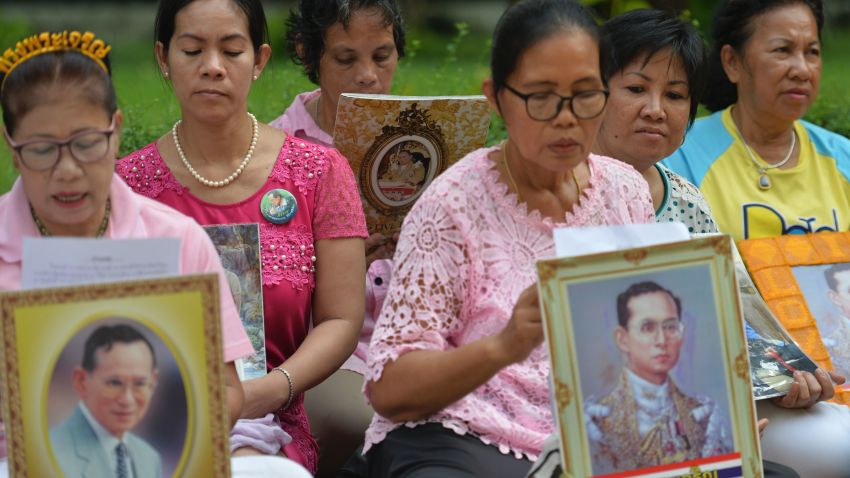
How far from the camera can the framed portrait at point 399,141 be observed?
364 cm

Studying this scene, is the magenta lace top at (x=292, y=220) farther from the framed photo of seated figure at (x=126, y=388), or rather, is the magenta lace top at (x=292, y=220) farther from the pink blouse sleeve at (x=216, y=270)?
the framed photo of seated figure at (x=126, y=388)

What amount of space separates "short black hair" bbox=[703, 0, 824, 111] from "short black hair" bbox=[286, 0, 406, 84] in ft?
3.86

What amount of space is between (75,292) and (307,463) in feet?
3.74

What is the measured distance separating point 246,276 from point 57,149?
767 mm

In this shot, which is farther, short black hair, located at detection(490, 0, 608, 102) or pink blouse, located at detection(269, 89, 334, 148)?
pink blouse, located at detection(269, 89, 334, 148)

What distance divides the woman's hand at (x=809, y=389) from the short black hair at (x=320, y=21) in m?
1.82

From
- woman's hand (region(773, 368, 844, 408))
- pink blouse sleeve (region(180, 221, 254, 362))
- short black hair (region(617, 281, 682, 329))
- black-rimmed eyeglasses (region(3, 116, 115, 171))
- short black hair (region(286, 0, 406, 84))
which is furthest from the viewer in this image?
short black hair (region(286, 0, 406, 84))

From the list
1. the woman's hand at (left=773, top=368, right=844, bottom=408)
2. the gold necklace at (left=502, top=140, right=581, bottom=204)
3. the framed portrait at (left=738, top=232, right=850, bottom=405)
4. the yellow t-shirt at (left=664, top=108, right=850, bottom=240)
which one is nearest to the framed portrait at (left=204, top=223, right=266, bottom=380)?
the gold necklace at (left=502, top=140, right=581, bottom=204)

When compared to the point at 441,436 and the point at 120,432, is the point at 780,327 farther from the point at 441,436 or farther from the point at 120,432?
the point at 120,432

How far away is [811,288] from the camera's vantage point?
3791 millimetres

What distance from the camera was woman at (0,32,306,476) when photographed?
259 cm

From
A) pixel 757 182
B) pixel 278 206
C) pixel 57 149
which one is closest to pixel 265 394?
pixel 278 206

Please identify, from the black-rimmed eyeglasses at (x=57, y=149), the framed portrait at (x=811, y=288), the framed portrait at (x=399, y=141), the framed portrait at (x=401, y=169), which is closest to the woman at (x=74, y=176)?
the black-rimmed eyeglasses at (x=57, y=149)

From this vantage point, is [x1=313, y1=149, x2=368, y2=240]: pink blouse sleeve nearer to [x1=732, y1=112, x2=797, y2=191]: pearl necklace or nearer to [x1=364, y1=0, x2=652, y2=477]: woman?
[x1=364, y1=0, x2=652, y2=477]: woman
